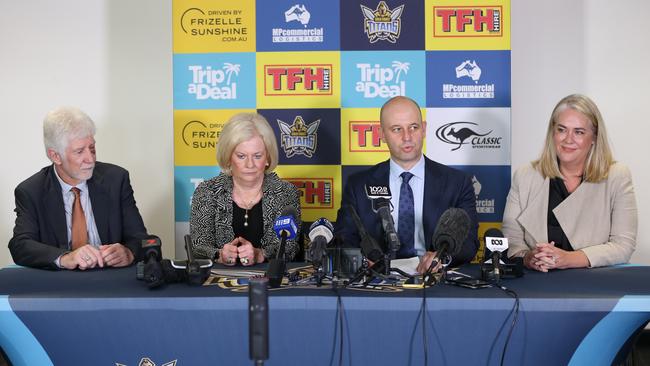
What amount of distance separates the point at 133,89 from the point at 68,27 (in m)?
0.61

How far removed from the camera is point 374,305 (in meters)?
2.11

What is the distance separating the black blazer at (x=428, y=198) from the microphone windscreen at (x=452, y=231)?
638 millimetres

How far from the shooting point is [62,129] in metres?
3.04

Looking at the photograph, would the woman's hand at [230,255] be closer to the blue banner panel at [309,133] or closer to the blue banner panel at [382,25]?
the blue banner panel at [309,133]

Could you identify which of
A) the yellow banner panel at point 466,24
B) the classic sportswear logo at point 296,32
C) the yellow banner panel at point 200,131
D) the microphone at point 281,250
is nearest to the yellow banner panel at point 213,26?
the classic sportswear logo at point 296,32

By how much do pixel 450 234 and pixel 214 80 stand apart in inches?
83.2

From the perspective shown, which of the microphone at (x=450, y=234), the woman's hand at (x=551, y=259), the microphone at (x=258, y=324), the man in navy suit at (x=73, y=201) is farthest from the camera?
the man in navy suit at (x=73, y=201)

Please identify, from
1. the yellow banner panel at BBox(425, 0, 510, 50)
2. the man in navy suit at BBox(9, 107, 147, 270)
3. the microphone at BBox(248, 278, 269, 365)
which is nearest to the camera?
the microphone at BBox(248, 278, 269, 365)

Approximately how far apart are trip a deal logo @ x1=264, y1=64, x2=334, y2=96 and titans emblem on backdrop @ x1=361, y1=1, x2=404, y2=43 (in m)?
0.36

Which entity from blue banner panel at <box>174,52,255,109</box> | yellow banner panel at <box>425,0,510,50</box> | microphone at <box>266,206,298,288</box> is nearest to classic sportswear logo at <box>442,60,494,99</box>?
yellow banner panel at <box>425,0,510,50</box>

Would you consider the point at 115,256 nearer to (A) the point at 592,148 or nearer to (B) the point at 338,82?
(B) the point at 338,82

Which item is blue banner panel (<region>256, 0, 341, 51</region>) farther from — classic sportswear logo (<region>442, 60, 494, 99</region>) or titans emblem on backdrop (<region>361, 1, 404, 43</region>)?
classic sportswear logo (<region>442, 60, 494, 99</region>)

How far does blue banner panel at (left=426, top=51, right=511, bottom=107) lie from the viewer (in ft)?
12.7

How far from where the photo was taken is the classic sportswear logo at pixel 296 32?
393 centimetres
